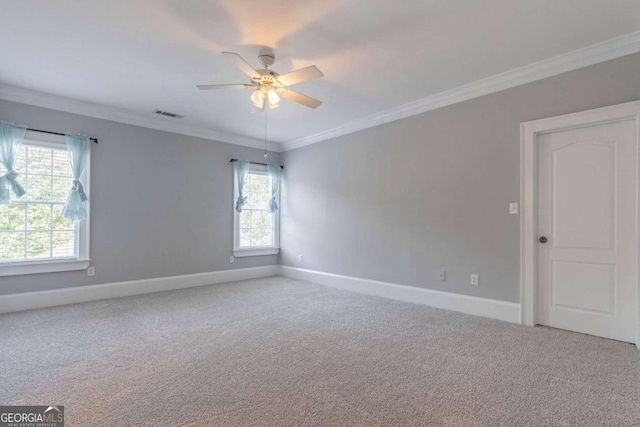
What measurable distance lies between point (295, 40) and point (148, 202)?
346 centimetres

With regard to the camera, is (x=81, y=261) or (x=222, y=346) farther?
(x=81, y=261)

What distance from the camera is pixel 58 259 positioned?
161 inches

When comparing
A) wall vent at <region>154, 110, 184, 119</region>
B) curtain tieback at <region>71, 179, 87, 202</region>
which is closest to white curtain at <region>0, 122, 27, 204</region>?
curtain tieback at <region>71, 179, 87, 202</region>

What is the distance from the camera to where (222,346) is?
2.79 m

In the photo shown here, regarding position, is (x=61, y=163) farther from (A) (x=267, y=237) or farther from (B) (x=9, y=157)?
(A) (x=267, y=237)

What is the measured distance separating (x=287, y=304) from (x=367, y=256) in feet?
4.77

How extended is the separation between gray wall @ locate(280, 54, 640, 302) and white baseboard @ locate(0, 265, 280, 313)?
1.38m

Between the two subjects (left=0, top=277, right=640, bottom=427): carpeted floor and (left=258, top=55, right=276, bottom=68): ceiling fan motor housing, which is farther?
(left=258, top=55, right=276, bottom=68): ceiling fan motor housing

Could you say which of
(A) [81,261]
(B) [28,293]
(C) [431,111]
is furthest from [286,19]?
(B) [28,293]

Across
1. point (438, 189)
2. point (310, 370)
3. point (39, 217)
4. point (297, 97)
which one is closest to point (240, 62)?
point (297, 97)

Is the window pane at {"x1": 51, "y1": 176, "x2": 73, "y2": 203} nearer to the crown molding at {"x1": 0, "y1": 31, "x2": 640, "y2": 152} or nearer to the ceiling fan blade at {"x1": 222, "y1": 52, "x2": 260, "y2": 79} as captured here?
the crown molding at {"x1": 0, "y1": 31, "x2": 640, "y2": 152}

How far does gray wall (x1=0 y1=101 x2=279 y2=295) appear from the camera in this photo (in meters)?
4.21

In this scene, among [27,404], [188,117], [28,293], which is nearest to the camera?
[27,404]

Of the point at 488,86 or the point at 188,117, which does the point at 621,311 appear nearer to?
the point at 488,86
